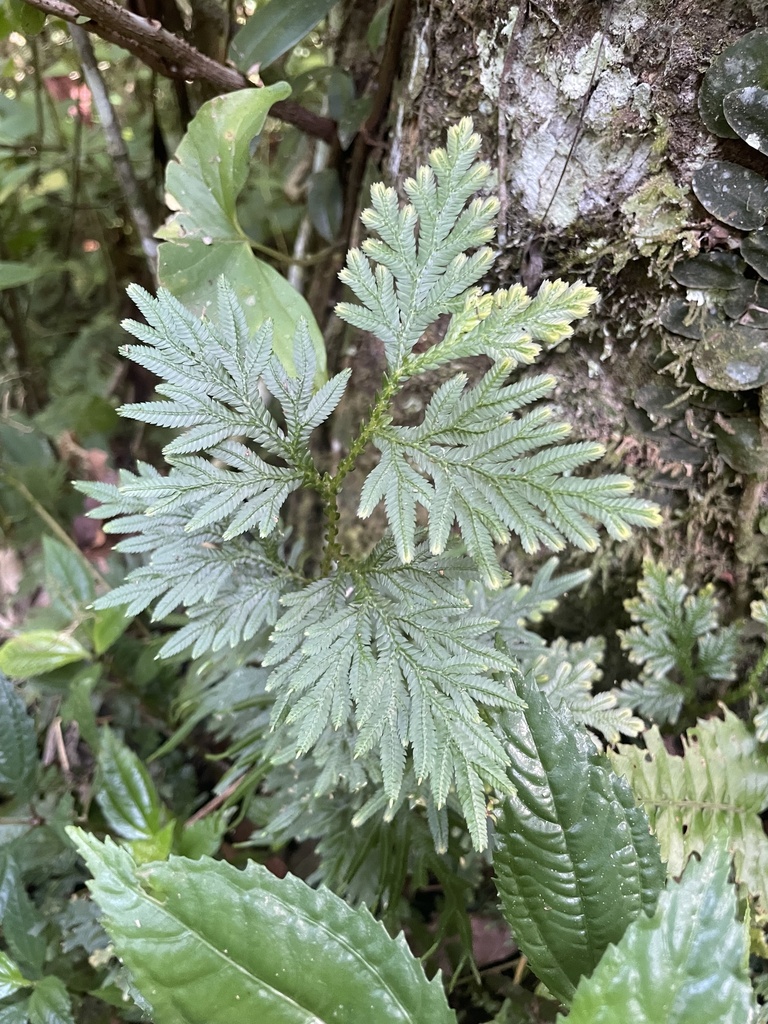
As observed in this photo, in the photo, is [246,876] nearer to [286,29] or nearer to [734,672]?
[734,672]

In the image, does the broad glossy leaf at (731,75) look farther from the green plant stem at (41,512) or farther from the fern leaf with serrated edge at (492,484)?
the green plant stem at (41,512)

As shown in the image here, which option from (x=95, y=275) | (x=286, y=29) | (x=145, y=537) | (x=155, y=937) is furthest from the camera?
(x=95, y=275)

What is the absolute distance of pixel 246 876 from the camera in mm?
637

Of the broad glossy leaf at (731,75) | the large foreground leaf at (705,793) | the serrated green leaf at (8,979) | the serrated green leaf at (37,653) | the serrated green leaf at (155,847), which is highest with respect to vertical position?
the broad glossy leaf at (731,75)

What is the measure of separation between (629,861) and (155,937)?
50 cm

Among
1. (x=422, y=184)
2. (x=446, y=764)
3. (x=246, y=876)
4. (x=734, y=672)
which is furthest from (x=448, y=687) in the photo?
(x=734, y=672)

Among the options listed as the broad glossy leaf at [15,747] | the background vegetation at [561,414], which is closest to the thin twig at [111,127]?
the background vegetation at [561,414]

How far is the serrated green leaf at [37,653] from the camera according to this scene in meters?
1.14

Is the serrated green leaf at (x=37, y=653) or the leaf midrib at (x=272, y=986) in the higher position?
the serrated green leaf at (x=37, y=653)

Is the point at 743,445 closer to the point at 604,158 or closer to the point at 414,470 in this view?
the point at 604,158

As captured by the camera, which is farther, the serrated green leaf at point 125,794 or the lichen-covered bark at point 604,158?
the serrated green leaf at point 125,794

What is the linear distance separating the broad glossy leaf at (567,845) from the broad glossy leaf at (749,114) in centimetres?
68

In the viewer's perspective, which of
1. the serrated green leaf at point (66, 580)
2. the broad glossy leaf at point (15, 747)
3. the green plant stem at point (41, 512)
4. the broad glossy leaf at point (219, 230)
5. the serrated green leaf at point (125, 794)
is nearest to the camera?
the broad glossy leaf at point (219, 230)

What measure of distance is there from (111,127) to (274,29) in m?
0.39
